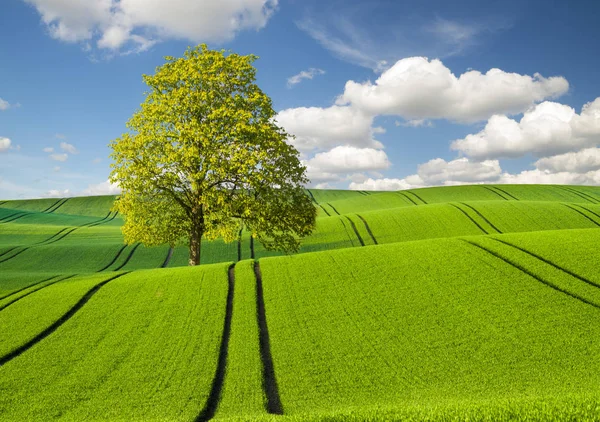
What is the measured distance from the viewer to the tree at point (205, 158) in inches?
917

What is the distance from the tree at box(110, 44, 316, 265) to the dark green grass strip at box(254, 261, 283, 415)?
7612mm

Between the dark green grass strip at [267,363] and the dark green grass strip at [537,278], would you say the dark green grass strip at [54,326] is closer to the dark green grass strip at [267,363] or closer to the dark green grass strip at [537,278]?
the dark green grass strip at [267,363]

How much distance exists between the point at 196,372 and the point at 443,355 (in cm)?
797

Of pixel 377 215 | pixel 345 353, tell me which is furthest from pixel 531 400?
pixel 377 215

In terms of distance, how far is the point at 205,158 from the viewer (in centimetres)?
2328

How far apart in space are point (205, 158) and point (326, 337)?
13.9 meters

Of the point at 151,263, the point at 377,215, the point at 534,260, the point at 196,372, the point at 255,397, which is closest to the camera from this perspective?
the point at 255,397

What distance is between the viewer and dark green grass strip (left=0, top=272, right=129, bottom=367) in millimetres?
13703

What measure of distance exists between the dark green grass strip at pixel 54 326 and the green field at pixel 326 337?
8 cm

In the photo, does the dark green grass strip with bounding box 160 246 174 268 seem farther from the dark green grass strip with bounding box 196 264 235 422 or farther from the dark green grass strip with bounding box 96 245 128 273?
the dark green grass strip with bounding box 196 264 235 422

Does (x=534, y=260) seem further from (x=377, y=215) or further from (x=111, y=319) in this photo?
(x=377, y=215)

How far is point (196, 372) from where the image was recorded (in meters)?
12.2

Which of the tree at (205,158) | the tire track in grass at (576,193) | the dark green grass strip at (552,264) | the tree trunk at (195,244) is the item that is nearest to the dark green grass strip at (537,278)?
the dark green grass strip at (552,264)

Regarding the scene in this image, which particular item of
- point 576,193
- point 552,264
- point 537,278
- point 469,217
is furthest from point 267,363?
point 576,193
